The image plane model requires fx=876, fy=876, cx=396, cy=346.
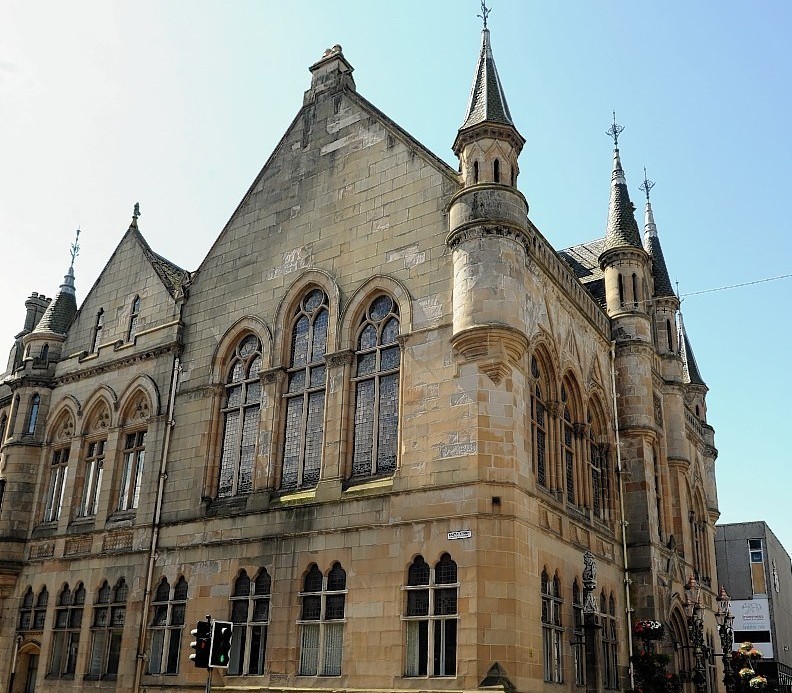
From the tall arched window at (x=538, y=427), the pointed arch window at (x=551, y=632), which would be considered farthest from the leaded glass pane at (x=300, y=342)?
the pointed arch window at (x=551, y=632)

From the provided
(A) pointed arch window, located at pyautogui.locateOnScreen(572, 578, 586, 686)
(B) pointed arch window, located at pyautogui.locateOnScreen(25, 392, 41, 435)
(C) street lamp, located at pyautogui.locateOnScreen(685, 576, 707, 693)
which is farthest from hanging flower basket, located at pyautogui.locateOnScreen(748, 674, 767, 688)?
(B) pointed arch window, located at pyautogui.locateOnScreen(25, 392, 41, 435)

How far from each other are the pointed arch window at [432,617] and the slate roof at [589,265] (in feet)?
45.7

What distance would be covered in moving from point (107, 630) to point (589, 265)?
70.1 feet

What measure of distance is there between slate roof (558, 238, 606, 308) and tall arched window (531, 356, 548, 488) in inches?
310

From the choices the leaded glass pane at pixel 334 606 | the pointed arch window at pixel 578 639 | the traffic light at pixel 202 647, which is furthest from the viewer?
the pointed arch window at pixel 578 639

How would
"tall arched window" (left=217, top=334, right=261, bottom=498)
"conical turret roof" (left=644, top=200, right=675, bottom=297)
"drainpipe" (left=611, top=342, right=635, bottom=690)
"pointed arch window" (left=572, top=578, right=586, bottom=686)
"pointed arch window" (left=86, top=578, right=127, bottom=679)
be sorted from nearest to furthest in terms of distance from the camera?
"pointed arch window" (left=572, top=578, right=586, bottom=686) < "tall arched window" (left=217, top=334, right=261, bottom=498) < "drainpipe" (left=611, top=342, right=635, bottom=690) < "pointed arch window" (left=86, top=578, right=127, bottom=679) < "conical turret roof" (left=644, top=200, right=675, bottom=297)

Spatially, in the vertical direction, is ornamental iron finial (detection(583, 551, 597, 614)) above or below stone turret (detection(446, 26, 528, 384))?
below

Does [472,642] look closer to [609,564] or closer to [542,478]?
[542,478]

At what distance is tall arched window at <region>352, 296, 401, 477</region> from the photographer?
72.5 ft

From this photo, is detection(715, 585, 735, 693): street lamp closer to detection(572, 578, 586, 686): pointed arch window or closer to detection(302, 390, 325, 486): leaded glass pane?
detection(572, 578, 586, 686): pointed arch window

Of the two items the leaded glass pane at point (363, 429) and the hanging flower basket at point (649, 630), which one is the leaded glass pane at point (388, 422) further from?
the hanging flower basket at point (649, 630)

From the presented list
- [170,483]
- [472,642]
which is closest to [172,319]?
[170,483]

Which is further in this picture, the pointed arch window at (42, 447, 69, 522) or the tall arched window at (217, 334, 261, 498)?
the pointed arch window at (42, 447, 69, 522)

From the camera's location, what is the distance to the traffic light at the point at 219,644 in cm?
1705
